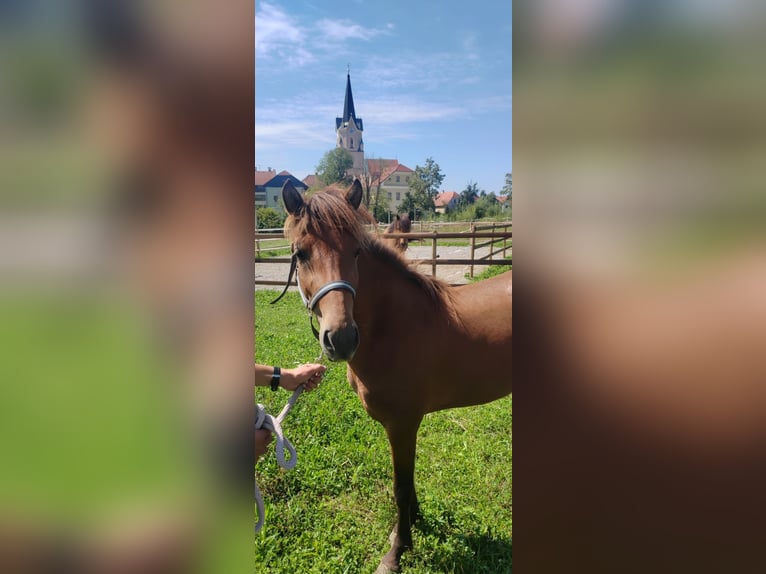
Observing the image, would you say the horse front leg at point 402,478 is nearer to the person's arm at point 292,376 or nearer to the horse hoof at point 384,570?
the horse hoof at point 384,570

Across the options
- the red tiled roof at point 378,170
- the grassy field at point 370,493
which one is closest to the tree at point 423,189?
the red tiled roof at point 378,170

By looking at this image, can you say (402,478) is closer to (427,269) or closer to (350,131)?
(427,269)

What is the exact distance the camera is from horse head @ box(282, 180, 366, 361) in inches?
68.9

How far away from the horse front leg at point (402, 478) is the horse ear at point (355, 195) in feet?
3.70

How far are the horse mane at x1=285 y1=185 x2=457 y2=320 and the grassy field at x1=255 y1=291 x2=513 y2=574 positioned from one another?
123 centimetres

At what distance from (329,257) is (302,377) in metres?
0.62
